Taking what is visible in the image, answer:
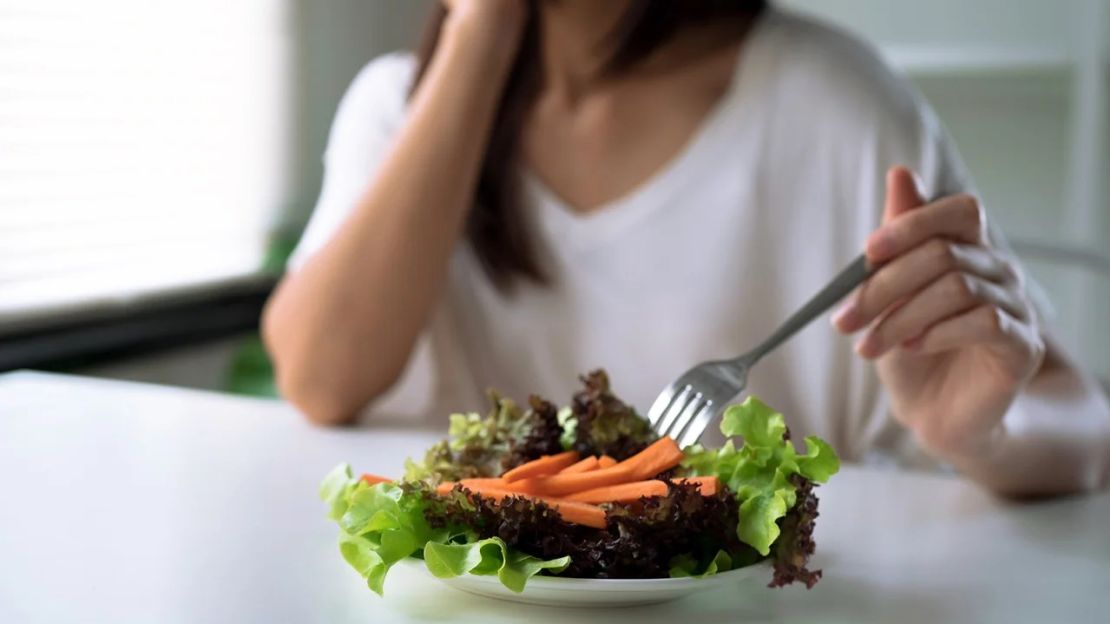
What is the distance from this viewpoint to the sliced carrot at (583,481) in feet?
2.60

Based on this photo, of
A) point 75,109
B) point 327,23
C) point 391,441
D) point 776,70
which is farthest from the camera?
point 327,23

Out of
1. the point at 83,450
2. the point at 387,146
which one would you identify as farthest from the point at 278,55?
the point at 83,450

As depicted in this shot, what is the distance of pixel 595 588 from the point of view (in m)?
0.70

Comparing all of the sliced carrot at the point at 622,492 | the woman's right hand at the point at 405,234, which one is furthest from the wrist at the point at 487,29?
the sliced carrot at the point at 622,492

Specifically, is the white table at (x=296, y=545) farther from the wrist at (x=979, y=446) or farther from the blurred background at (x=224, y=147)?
the blurred background at (x=224, y=147)

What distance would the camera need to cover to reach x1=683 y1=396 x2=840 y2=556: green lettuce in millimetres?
739

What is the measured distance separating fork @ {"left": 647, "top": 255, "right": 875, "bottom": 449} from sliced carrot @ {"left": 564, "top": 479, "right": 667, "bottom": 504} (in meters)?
0.12

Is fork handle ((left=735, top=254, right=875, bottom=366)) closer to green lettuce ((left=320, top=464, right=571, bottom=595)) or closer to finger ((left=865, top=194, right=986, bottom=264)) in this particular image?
finger ((left=865, top=194, right=986, bottom=264))

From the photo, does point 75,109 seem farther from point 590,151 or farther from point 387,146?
point 590,151

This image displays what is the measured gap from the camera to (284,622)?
2.43 ft

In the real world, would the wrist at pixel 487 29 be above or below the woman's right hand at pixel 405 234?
above

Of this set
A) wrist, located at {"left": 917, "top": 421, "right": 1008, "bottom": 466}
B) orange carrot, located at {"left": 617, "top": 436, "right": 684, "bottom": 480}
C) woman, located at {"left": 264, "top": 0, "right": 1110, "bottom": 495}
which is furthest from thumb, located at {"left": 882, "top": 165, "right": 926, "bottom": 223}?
woman, located at {"left": 264, "top": 0, "right": 1110, "bottom": 495}

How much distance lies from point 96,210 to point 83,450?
1.40m

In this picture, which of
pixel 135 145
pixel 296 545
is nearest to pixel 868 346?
pixel 296 545
